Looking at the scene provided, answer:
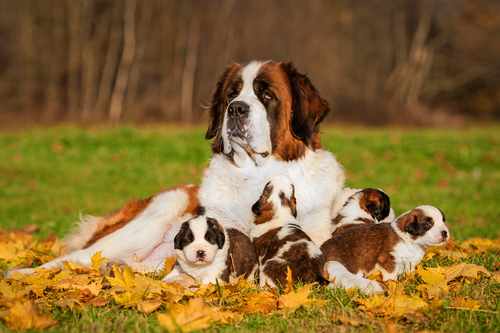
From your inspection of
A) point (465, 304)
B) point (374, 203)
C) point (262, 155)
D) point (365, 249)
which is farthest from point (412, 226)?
point (262, 155)

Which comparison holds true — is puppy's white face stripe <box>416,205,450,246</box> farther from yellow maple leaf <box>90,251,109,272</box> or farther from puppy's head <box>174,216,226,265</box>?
yellow maple leaf <box>90,251,109,272</box>

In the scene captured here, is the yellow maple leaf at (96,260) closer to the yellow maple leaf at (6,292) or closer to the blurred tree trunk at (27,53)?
the yellow maple leaf at (6,292)

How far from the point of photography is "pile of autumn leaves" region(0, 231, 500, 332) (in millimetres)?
2426

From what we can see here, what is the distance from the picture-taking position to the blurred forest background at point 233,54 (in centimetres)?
2141

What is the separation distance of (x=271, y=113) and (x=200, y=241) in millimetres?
1279

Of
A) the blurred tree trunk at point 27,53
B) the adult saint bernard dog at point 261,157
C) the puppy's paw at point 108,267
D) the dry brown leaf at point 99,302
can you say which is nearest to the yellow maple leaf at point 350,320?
the adult saint bernard dog at point 261,157

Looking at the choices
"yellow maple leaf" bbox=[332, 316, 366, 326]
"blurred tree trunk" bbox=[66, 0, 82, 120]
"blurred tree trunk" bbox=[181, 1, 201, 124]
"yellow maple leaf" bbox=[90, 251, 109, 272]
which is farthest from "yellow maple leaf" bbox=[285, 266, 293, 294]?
"blurred tree trunk" bbox=[181, 1, 201, 124]

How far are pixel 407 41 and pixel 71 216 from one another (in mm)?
30186

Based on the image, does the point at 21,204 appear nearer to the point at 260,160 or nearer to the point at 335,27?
the point at 260,160

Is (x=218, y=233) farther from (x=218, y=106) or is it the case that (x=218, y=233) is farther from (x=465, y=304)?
(x=465, y=304)

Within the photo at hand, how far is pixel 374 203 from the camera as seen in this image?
3957 mm

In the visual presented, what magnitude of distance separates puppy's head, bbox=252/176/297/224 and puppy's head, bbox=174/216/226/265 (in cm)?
45

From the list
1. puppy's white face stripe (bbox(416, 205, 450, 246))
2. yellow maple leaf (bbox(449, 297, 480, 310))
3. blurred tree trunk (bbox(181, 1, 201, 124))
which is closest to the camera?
yellow maple leaf (bbox(449, 297, 480, 310))

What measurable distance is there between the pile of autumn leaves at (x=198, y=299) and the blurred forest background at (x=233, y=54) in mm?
14877
